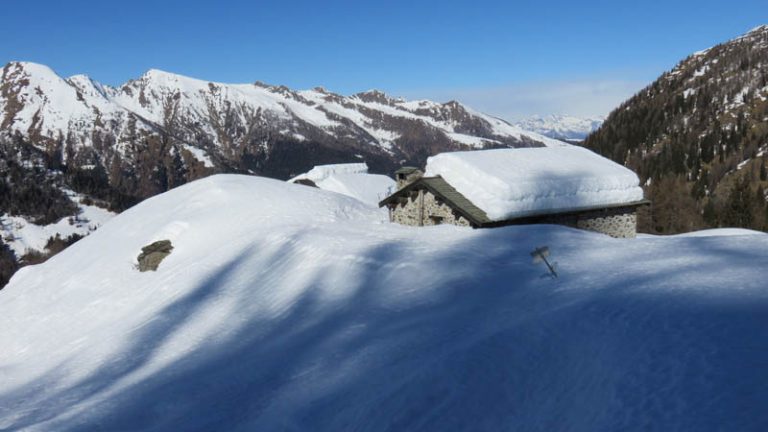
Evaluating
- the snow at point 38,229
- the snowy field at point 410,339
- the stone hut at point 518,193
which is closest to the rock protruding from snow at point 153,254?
the snowy field at point 410,339

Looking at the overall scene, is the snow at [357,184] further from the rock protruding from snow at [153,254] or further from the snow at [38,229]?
the snow at [38,229]

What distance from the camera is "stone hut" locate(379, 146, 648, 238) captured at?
2675 centimetres

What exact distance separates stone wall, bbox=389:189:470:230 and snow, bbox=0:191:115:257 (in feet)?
496

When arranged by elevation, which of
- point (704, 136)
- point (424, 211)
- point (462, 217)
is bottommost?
point (462, 217)

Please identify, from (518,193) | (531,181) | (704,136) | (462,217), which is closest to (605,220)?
(531,181)

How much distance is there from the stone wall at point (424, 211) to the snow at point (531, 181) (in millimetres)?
1258

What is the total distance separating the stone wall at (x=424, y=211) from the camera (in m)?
27.8

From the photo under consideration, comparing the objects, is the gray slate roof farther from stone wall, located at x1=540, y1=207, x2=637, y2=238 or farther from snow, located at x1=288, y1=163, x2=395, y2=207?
snow, located at x1=288, y1=163, x2=395, y2=207

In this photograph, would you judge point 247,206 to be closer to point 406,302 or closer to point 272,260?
point 272,260

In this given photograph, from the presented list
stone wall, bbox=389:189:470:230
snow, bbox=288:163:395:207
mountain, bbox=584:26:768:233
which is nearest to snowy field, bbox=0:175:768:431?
stone wall, bbox=389:189:470:230

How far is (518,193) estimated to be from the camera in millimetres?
26797

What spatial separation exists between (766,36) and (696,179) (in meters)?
104

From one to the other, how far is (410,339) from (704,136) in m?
136

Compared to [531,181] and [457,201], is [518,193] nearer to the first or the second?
[531,181]
